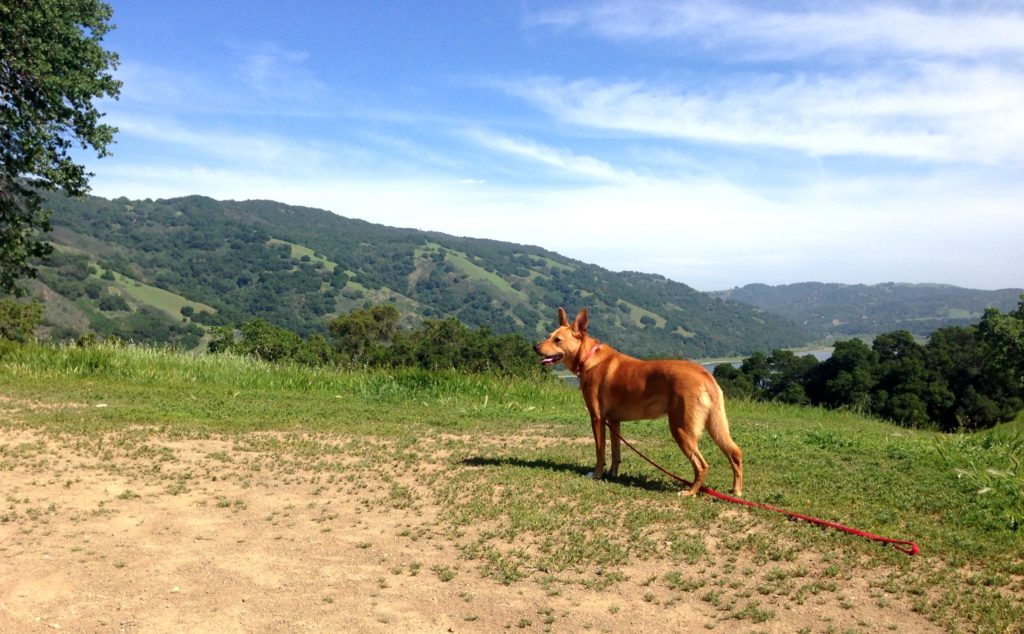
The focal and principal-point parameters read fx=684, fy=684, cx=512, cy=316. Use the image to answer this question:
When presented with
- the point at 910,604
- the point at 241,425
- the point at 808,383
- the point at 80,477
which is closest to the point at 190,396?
the point at 241,425

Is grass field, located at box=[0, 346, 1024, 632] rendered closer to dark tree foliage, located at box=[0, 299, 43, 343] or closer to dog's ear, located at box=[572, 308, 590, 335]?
dog's ear, located at box=[572, 308, 590, 335]

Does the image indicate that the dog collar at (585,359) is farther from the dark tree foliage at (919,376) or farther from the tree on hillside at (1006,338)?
the tree on hillside at (1006,338)

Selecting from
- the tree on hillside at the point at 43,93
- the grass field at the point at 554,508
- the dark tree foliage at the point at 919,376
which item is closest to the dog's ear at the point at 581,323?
the grass field at the point at 554,508

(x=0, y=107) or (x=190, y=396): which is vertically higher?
(x=0, y=107)

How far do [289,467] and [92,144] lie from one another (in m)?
13.7

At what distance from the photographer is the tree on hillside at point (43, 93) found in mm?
15930

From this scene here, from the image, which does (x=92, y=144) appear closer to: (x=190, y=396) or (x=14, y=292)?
(x=14, y=292)

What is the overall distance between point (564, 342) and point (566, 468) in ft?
5.48

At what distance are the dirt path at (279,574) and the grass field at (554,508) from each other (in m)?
0.03

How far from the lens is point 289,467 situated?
8.21 meters

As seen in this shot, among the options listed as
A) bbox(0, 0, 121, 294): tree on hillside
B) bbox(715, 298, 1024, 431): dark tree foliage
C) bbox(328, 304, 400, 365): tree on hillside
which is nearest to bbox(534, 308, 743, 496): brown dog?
bbox(0, 0, 121, 294): tree on hillside

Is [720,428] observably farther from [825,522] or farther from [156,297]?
[156,297]

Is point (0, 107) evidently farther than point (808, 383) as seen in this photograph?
No

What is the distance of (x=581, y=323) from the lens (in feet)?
24.4
